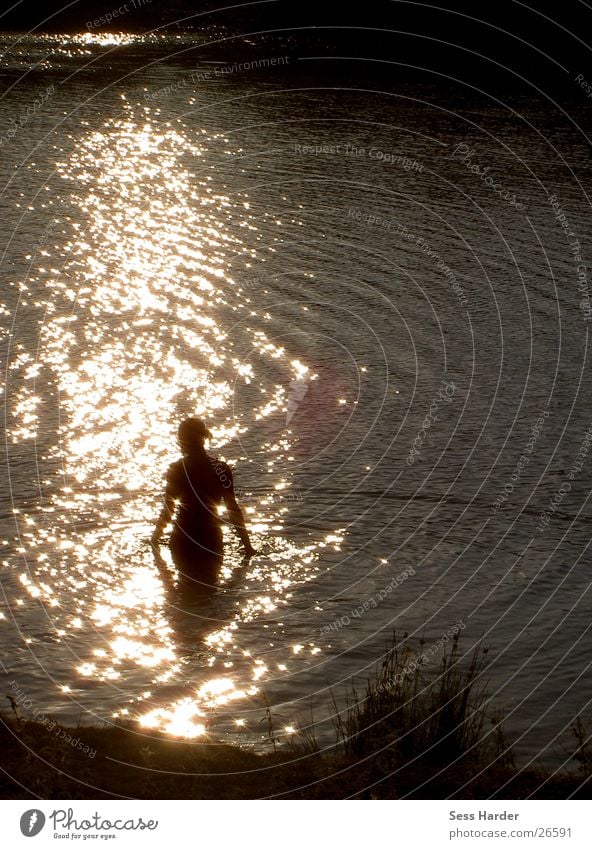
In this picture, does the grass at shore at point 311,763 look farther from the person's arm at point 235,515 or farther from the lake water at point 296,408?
the person's arm at point 235,515

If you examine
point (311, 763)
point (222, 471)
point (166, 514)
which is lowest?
point (311, 763)

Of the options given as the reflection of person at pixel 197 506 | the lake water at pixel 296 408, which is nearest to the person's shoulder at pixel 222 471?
the reflection of person at pixel 197 506

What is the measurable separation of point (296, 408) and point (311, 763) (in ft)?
29.6

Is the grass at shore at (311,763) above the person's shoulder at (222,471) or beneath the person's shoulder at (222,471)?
beneath

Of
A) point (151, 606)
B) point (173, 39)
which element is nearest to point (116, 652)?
point (151, 606)

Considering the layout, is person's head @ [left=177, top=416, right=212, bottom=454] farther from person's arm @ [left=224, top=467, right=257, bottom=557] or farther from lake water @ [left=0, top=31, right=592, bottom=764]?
lake water @ [left=0, top=31, right=592, bottom=764]

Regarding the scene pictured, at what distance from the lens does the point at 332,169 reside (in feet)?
107

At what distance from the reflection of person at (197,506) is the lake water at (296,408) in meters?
0.24

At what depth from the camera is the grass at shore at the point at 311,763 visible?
7.56 metres

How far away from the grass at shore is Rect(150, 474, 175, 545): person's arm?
126 inches

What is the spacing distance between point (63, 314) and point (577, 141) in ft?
71.0

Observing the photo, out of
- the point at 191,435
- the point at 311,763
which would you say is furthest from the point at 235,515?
the point at 311,763

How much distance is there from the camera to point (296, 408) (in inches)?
663

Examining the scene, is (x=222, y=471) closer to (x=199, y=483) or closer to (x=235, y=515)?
(x=199, y=483)
